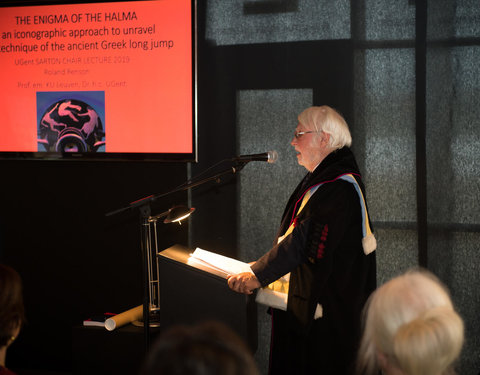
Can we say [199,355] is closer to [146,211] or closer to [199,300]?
[199,300]

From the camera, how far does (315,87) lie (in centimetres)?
352

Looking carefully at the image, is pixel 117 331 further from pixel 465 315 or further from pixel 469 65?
pixel 469 65

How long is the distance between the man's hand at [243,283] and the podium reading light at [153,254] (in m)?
0.44

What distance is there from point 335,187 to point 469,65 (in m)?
1.35

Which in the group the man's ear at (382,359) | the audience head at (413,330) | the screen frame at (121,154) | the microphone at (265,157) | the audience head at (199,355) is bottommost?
the man's ear at (382,359)

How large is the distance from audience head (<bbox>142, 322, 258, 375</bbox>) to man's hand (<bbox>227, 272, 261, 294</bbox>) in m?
1.53

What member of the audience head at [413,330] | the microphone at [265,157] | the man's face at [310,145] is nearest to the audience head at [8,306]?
the audience head at [413,330]

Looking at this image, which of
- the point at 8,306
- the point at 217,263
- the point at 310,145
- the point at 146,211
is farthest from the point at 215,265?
the point at 8,306

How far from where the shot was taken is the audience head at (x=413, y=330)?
1.25 metres

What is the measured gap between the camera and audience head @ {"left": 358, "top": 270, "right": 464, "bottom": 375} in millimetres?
1250

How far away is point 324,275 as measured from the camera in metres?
2.54

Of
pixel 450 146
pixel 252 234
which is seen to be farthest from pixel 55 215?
pixel 450 146

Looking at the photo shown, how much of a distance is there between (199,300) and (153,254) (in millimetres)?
1322

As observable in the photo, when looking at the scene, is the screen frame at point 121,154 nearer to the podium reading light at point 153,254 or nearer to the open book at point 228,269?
the podium reading light at point 153,254
